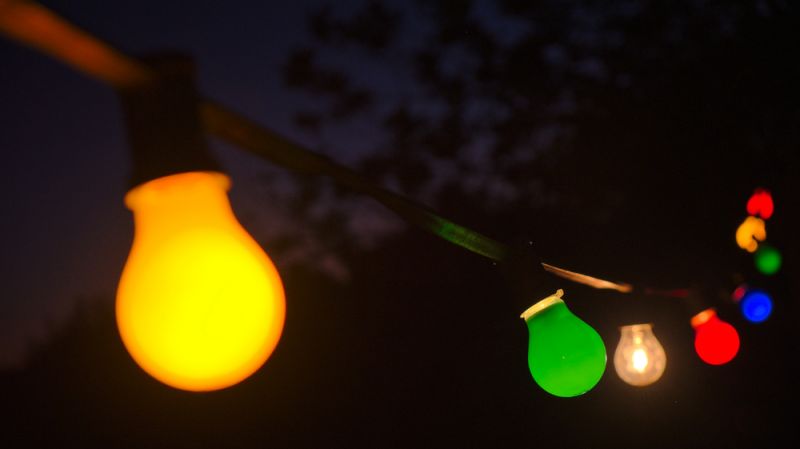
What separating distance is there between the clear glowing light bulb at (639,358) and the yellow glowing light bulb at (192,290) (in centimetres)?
259

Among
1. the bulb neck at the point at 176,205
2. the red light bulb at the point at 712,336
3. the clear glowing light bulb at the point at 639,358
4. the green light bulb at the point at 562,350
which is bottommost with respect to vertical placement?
the red light bulb at the point at 712,336

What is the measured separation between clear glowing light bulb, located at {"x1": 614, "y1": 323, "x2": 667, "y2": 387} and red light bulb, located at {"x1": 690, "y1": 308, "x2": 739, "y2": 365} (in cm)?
81

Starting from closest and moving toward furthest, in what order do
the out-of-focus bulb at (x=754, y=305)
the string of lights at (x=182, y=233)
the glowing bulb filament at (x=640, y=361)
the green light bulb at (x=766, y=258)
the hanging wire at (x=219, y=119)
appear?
the hanging wire at (x=219, y=119), the string of lights at (x=182, y=233), the glowing bulb filament at (x=640, y=361), the out-of-focus bulb at (x=754, y=305), the green light bulb at (x=766, y=258)

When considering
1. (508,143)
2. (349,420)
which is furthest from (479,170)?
(349,420)

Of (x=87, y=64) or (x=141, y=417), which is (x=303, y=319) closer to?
(x=141, y=417)

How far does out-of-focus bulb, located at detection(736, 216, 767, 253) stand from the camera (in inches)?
206

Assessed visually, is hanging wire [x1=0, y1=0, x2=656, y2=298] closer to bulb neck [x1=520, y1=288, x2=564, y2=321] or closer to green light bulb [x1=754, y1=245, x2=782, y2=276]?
bulb neck [x1=520, y1=288, x2=564, y2=321]

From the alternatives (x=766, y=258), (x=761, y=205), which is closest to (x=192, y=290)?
(x=761, y=205)

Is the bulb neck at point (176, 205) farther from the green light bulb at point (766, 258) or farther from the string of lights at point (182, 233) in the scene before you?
the green light bulb at point (766, 258)

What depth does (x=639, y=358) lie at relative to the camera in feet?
10.4

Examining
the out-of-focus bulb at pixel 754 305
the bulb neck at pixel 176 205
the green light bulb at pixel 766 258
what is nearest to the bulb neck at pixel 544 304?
the bulb neck at pixel 176 205

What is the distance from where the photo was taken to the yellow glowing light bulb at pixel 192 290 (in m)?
0.89

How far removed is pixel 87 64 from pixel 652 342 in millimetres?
3001

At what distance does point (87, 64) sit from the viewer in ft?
2.50
